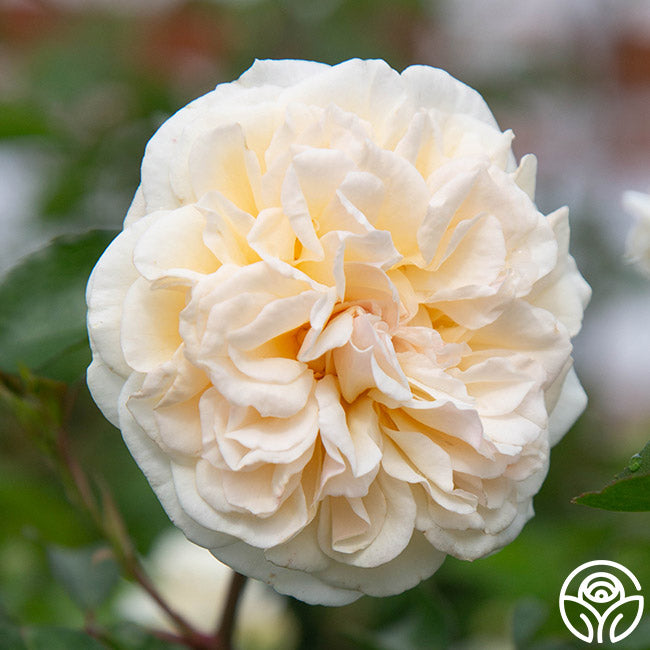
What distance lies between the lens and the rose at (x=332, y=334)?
449mm

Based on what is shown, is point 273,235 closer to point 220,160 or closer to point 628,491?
point 220,160

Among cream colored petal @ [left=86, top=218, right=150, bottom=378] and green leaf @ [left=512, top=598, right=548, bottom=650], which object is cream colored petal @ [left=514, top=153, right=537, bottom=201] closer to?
cream colored petal @ [left=86, top=218, right=150, bottom=378]

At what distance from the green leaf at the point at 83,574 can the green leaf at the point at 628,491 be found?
1.33 feet

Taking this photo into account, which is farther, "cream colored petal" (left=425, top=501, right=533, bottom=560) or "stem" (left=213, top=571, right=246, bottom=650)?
"stem" (left=213, top=571, right=246, bottom=650)

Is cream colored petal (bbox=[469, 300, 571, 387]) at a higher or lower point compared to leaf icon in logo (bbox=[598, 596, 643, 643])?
higher

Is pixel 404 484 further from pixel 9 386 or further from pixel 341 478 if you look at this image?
pixel 9 386

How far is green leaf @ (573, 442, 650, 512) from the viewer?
1.44 ft

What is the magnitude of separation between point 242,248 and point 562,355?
0.61 feet

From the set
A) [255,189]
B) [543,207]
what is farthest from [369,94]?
[543,207]

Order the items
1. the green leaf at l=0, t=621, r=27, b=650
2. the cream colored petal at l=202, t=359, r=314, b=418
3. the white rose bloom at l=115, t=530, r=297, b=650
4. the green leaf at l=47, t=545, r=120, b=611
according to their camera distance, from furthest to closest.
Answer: the white rose bloom at l=115, t=530, r=297, b=650 < the green leaf at l=47, t=545, r=120, b=611 < the green leaf at l=0, t=621, r=27, b=650 < the cream colored petal at l=202, t=359, r=314, b=418

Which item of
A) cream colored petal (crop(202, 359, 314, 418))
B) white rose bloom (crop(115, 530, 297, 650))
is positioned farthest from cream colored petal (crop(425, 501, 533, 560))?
white rose bloom (crop(115, 530, 297, 650))

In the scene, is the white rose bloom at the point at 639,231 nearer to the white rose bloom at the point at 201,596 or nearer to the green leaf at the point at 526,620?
the green leaf at the point at 526,620

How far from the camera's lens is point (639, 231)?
51cm

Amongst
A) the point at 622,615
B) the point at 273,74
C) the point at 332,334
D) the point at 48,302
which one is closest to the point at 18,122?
the point at 48,302
